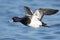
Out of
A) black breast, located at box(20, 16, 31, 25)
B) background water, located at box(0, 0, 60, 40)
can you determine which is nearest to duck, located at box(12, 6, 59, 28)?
black breast, located at box(20, 16, 31, 25)

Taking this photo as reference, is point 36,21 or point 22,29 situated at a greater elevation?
point 36,21

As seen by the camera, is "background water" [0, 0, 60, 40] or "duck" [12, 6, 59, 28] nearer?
"duck" [12, 6, 59, 28]

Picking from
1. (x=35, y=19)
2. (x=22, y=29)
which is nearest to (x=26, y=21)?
(x=35, y=19)

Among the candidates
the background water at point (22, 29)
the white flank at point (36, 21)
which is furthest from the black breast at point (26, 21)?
the background water at point (22, 29)

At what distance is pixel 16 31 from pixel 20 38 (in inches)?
35.5

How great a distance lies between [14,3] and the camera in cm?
1961

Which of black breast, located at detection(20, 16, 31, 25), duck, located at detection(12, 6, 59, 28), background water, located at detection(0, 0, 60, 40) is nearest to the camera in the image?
duck, located at detection(12, 6, 59, 28)

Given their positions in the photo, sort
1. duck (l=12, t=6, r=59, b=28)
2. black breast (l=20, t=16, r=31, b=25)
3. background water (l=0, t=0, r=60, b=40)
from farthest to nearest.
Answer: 1. background water (l=0, t=0, r=60, b=40)
2. black breast (l=20, t=16, r=31, b=25)
3. duck (l=12, t=6, r=59, b=28)

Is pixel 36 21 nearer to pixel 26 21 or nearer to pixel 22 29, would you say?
pixel 26 21

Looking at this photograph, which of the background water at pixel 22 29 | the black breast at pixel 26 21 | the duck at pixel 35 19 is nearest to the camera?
the duck at pixel 35 19

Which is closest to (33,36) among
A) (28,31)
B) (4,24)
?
(28,31)

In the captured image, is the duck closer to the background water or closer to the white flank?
the white flank

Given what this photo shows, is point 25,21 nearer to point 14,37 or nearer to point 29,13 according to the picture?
point 29,13

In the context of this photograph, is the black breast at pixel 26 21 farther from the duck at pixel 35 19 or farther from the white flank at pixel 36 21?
the white flank at pixel 36 21
